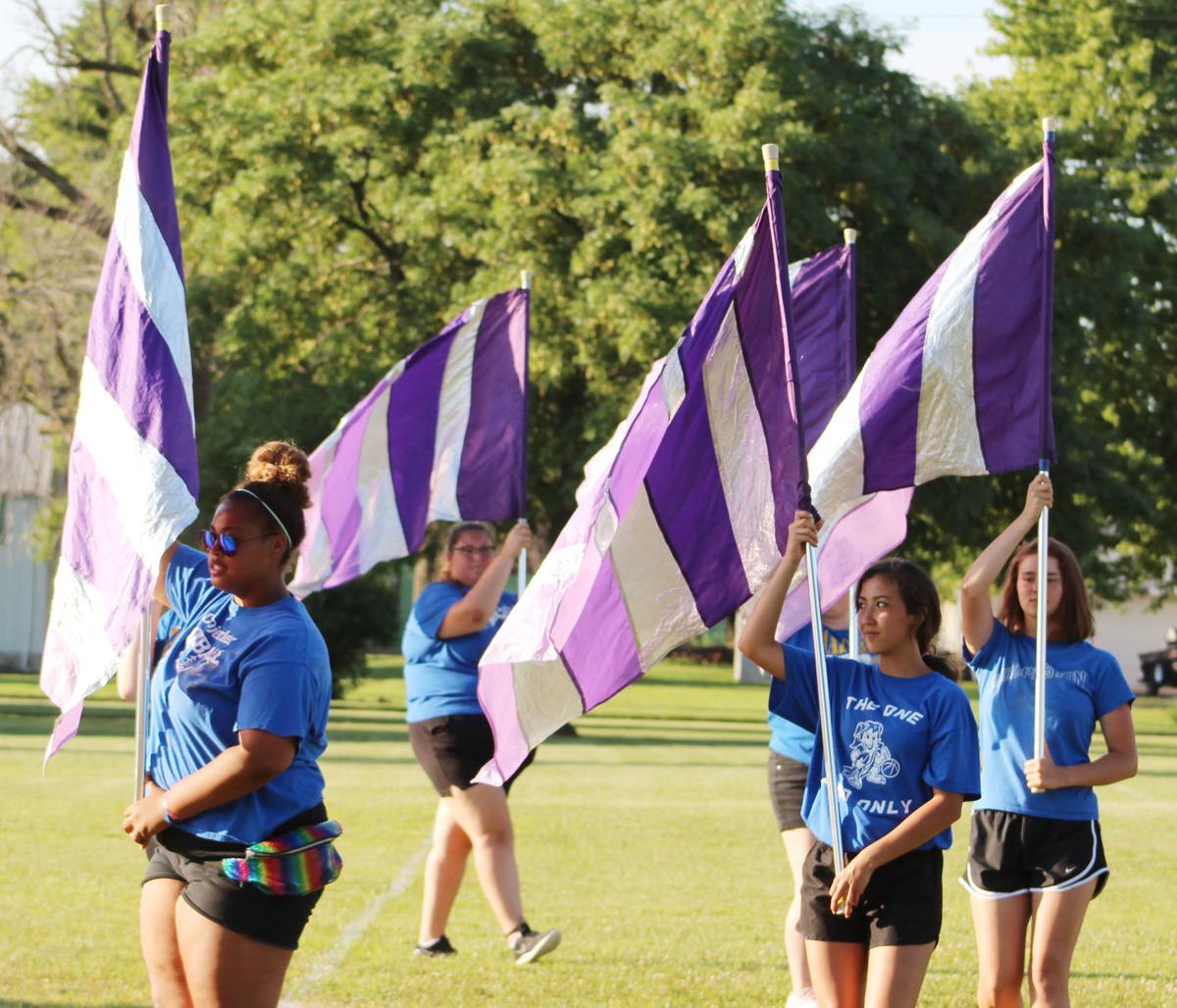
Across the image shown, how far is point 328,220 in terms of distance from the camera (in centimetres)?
2989

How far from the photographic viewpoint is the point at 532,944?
355 inches

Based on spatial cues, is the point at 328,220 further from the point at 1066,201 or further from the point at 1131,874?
the point at 1131,874

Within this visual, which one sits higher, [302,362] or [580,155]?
[580,155]

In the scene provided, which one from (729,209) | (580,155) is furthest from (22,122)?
(729,209)

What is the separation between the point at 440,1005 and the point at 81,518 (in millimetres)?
2920

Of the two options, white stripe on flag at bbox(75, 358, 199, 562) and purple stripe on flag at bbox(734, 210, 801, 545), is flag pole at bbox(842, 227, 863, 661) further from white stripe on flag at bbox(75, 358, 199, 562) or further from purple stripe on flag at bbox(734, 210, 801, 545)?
white stripe on flag at bbox(75, 358, 199, 562)

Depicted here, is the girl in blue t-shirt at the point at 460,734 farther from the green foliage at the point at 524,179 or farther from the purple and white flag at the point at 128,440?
the green foliage at the point at 524,179

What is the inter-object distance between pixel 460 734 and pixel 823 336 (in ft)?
8.31

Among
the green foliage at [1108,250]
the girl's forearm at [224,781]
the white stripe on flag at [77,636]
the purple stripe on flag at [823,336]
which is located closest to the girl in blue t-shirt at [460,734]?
the purple stripe on flag at [823,336]

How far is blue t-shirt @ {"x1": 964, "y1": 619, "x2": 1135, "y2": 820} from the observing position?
6.61 m

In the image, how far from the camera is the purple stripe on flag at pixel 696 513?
6270 mm

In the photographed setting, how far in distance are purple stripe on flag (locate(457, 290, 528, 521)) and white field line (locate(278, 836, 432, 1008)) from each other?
2.28m

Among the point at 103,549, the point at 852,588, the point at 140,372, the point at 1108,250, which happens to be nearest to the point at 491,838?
the point at 852,588

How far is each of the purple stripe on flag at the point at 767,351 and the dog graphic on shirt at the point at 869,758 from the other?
89 cm
